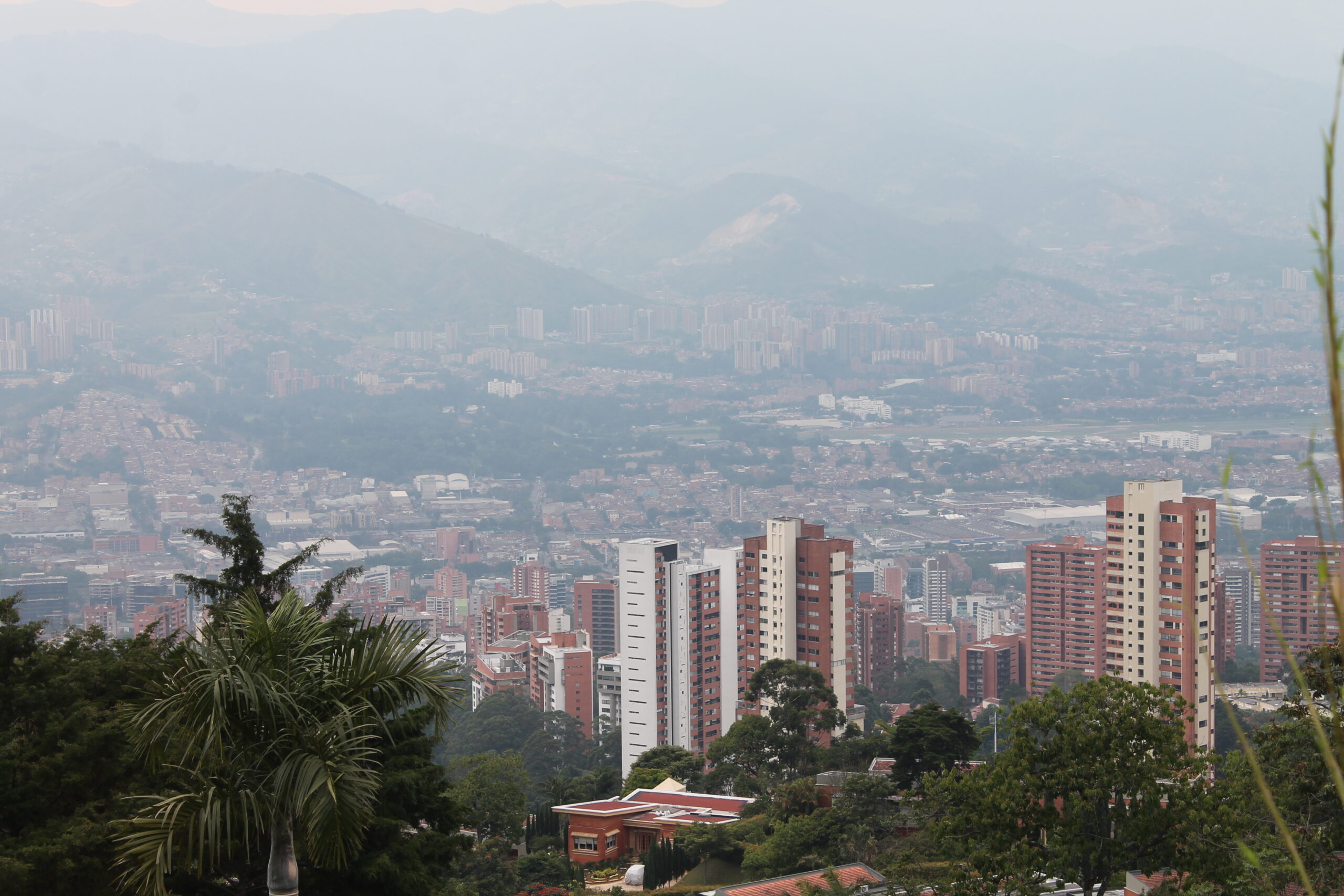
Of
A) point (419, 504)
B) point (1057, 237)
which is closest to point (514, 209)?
point (1057, 237)

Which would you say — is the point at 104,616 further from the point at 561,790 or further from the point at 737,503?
the point at 737,503

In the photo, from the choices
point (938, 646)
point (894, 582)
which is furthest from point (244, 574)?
point (894, 582)

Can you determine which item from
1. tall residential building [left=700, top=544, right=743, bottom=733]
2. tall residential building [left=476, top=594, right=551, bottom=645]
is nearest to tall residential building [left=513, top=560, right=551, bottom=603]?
tall residential building [left=476, top=594, right=551, bottom=645]

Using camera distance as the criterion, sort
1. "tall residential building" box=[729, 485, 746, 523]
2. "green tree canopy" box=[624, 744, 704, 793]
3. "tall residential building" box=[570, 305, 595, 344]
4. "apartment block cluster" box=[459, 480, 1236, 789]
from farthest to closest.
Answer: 1. "tall residential building" box=[570, 305, 595, 344]
2. "tall residential building" box=[729, 485, 746, 523]
3. "apartment block cluster" box=[459, 480, 1236, 789]
4. "green tree canopy" box=[624, 744, 704, 793]

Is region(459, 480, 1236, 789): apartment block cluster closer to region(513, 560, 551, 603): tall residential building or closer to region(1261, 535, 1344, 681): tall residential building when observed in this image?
region(1261, 535, 1344, 681): tall residential building

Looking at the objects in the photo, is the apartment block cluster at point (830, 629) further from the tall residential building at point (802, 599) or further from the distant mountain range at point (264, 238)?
the distant mountain range at point (264, 238)

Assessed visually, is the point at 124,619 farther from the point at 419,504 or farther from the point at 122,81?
the point at 122,81
